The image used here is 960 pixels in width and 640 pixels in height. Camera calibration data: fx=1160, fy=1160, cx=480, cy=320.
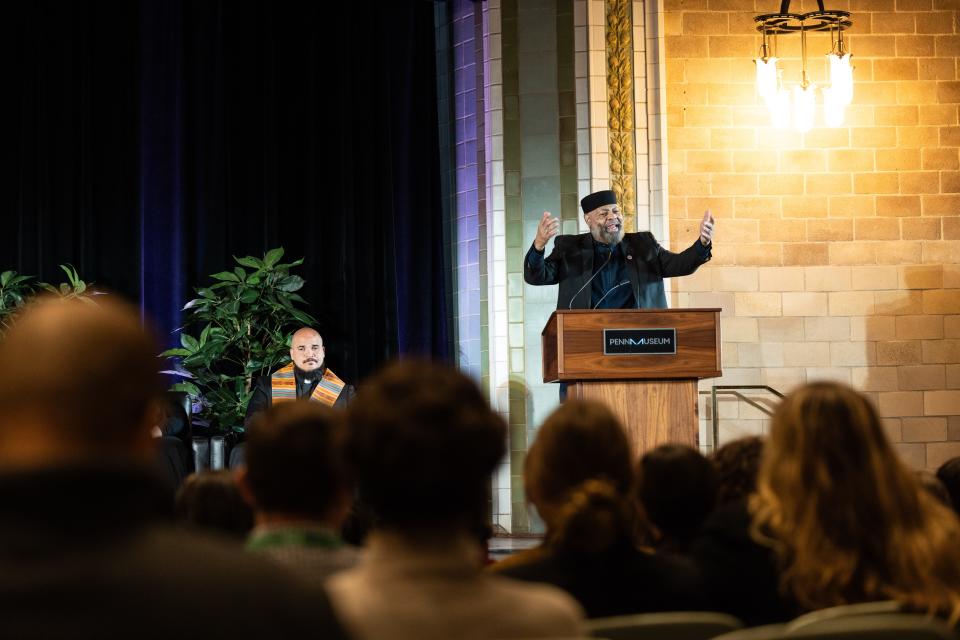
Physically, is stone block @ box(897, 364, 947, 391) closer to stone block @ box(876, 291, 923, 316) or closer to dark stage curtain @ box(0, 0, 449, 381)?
stone block @ box(876, 291, 923, 316)

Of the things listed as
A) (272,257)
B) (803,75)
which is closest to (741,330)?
(803,75)

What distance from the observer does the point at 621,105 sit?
24.4 feet

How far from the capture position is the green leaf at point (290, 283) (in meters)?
7.11

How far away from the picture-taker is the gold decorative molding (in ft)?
24.3

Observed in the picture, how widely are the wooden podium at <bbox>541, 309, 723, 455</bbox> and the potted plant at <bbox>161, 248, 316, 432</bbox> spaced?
2.18 m

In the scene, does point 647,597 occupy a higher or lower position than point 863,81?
lower

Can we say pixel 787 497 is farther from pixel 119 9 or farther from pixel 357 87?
pixel 119 9

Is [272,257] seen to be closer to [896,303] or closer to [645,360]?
[645,360]

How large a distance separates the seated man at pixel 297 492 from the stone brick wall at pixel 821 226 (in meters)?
5.97

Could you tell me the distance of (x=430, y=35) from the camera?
8016 mm

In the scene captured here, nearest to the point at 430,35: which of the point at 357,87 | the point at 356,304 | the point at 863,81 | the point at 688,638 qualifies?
the point at 357,87

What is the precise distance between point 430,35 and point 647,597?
664 cm

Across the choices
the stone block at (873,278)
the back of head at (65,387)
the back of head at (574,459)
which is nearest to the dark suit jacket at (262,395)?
the stone block at (873,278)

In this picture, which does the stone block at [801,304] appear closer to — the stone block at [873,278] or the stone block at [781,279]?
the stone block at [781,279]
